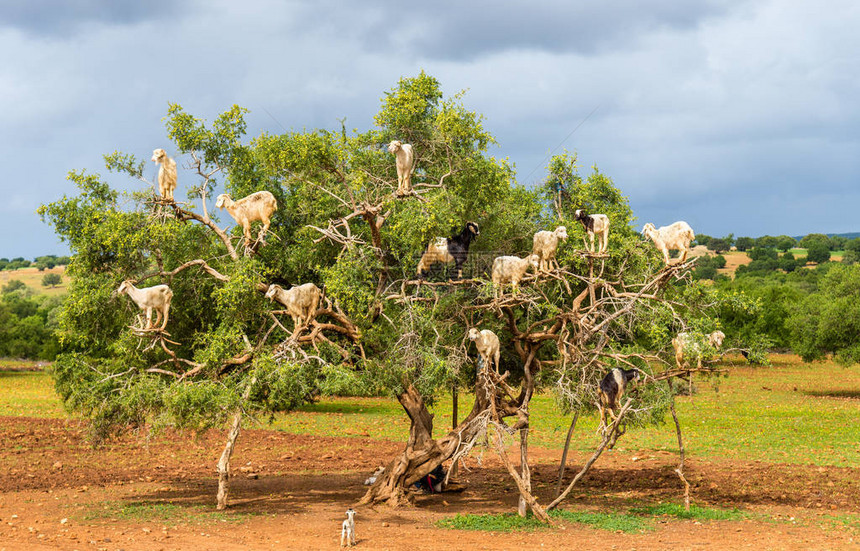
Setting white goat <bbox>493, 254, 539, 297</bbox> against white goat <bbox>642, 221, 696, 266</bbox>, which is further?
white goat <bbox>493, 254, 539, 297</bbox>

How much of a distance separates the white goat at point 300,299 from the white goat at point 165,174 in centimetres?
261

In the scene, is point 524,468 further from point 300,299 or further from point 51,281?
point 51,281

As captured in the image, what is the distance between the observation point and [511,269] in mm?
12086

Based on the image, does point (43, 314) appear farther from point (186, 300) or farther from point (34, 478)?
point (186, 300)

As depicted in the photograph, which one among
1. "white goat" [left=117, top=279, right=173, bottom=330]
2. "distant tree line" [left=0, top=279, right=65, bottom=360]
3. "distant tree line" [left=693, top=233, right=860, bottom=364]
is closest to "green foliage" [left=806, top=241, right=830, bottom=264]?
"distant tree line" [left=693, top=233, right=860, bottom=364]

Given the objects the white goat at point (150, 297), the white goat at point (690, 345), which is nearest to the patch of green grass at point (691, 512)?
the white goat at point (690, 345)

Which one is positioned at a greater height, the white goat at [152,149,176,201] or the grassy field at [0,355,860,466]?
the white goat at [152,149,176,201]

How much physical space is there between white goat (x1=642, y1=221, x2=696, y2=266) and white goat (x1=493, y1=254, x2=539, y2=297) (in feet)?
6.31

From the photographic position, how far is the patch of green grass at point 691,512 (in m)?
14.0

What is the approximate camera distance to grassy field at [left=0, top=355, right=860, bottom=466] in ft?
74.2

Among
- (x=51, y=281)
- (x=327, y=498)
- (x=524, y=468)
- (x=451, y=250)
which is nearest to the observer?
(x=524, y=468)

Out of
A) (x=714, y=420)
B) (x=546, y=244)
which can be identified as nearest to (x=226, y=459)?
(x=546, y=244)

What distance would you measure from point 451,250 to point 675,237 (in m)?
3.73

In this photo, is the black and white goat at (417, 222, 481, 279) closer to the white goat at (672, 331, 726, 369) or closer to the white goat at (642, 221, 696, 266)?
the white goat at (642, 221, 696, 266)
